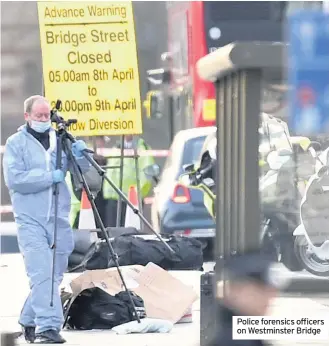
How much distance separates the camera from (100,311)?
917 centimetres

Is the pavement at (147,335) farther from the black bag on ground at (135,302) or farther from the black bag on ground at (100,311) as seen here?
the black bag on ground at (135,302)

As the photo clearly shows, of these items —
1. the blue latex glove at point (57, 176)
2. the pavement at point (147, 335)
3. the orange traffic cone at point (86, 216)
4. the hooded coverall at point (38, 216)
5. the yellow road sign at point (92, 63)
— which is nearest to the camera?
the pavement at point (147, 335)

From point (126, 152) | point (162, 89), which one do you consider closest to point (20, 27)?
point (162, 89)

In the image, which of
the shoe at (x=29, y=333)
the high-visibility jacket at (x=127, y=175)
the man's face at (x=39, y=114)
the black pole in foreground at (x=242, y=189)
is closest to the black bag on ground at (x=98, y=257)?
the shoe at (x=29, y=333)

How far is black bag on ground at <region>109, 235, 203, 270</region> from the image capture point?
11.1 metres

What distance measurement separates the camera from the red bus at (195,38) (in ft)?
63.8

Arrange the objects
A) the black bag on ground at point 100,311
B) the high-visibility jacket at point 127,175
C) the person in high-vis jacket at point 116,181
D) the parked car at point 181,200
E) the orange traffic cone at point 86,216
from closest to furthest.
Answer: the black bag on ground at point 100,311, the orange traffic cone at point 86,216, the parked car at point 181,200, the person in high-vis jacket at point 116,181, the high-visibility jacket at point 127,175

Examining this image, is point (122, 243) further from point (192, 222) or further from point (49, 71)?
point (192, 222)

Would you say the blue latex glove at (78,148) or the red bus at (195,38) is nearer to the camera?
the blue latex glove at (78,148)

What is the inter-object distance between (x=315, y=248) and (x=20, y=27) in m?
25.7

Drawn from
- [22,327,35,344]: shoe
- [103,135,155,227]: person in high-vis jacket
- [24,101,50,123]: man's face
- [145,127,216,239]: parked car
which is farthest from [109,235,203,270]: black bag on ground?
[103,135,155,227]: person in high-vis jacket

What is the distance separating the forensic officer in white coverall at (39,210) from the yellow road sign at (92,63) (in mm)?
3771
